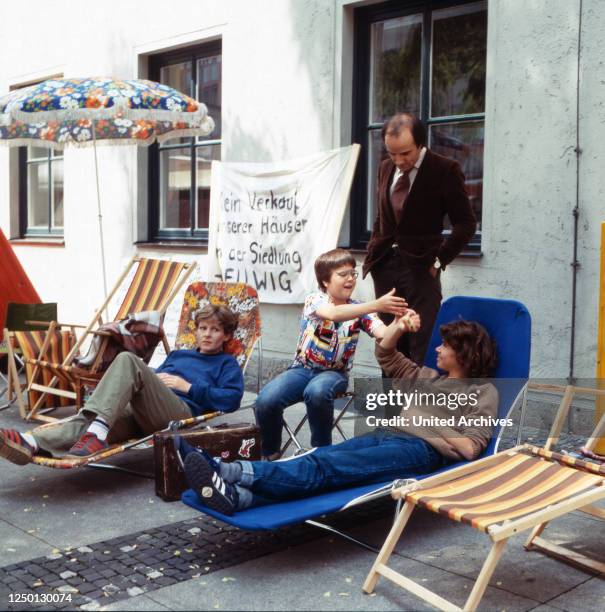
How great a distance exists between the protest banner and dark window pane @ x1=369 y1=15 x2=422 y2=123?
636 millimetres

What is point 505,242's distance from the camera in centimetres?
605

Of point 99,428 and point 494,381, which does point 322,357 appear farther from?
point 99,428

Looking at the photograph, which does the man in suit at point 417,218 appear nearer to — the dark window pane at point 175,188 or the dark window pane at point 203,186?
the dark window pane at point 203,186

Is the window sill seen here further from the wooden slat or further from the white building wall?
the wooden slat

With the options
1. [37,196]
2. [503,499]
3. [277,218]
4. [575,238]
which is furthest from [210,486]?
[37,196]

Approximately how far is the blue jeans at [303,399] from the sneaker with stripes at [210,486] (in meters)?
1.24

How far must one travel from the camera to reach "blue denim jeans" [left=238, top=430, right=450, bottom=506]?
3.52m

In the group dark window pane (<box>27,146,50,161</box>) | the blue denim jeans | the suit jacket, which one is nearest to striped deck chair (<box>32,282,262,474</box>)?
the suit jacket

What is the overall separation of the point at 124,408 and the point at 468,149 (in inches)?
135

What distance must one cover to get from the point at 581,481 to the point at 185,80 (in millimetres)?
6782

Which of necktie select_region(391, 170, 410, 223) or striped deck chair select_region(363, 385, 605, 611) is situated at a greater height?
necktie select_region(391, 170, 410, 223)

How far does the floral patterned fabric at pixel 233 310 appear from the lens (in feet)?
18.2

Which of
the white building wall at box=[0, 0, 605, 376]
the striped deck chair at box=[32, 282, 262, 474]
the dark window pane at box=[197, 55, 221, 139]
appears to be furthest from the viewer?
the dark window pane at box=[197, 55, 221, 139]

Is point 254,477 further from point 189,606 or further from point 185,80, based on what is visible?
point 185,80
